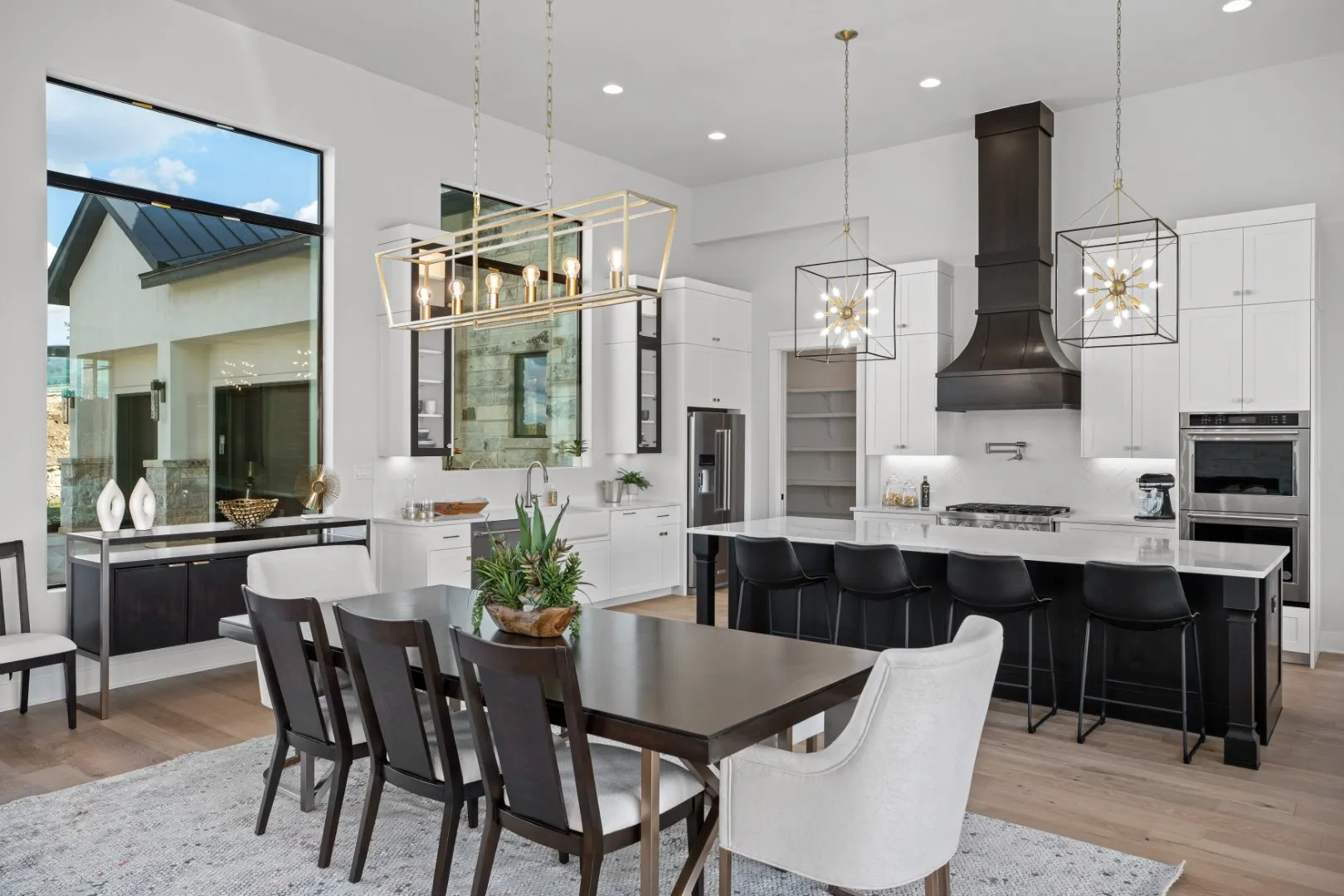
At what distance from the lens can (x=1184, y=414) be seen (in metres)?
6.01

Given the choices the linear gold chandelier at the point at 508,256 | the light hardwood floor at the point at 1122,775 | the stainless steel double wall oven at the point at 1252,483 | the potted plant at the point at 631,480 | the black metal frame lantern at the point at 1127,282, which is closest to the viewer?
the light hardwood floor at the point at 1122,775

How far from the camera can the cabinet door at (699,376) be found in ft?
26.5

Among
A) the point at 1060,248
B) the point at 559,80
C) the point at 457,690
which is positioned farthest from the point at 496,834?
the point at 1060,248

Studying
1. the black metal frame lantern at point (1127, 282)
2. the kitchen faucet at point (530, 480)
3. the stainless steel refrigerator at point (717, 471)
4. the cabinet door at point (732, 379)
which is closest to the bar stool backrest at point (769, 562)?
the kitchen faucet at point (530, 480)

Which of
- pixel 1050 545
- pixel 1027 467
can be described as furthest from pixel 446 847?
pixel 1027 467

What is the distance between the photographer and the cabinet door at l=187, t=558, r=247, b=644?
16.2 feet

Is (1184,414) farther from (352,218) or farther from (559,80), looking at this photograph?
(352,218)

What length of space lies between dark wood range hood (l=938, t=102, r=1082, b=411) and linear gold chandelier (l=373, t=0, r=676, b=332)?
250cm

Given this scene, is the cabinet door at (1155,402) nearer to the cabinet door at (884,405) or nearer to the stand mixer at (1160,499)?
the stand mixer at (1160,499)

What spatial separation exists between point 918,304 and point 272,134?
185 inches

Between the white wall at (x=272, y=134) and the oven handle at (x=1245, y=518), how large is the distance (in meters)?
4.43

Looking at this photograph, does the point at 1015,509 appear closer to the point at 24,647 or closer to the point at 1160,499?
the point at 1160,499

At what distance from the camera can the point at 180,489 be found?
17.8ft

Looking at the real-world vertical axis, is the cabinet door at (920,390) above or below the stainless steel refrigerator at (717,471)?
above
